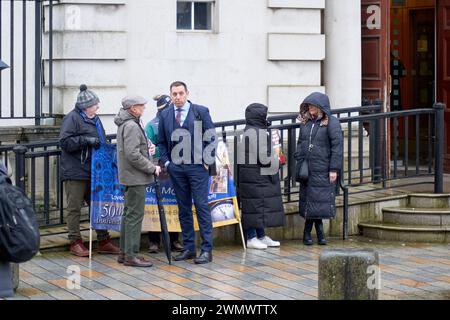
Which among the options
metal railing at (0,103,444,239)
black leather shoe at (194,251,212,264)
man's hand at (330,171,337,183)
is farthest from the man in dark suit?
man's hand at (330,171,337,183)

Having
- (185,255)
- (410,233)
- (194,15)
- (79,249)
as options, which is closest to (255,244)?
(185,255)

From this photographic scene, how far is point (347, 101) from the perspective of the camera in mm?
16062

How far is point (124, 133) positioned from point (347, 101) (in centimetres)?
487

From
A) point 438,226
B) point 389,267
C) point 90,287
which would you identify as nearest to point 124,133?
point 90,287

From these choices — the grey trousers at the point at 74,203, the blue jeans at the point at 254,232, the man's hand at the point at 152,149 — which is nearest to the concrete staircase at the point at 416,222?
the blue jeans at the point at 254,232

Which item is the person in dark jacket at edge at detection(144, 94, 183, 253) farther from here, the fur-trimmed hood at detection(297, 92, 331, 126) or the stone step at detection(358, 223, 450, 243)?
the stone step at detection(358, 223, 450, 243)

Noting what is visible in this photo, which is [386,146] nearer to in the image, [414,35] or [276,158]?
[276,158]

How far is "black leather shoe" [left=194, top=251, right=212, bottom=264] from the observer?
40.2 ft

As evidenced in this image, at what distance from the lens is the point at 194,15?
50.8 ft

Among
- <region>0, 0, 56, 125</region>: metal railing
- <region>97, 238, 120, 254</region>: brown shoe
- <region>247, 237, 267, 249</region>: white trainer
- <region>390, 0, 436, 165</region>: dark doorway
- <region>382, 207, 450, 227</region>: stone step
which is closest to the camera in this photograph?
<region>97, 238, 120, 254</region>: brown shoe

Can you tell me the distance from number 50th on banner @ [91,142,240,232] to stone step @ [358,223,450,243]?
1836 mm

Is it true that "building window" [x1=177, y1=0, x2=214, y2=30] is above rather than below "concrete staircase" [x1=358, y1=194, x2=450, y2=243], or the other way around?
above

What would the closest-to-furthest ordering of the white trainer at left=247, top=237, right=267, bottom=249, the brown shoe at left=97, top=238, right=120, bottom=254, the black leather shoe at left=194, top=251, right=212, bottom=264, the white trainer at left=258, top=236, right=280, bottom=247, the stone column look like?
the black leather shoe at left=194, top=251, right=212, bottom=264 < the brown shoe at left=97, top=238, right=120, bottom=254 < the white trainer at left=247, top=237, right=267, bottom=249 < the white trainer at left=258, top=236, right=280, bottom=247 < the stone column

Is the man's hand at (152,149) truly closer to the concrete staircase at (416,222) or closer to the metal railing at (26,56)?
the metal railing at (26,56)
